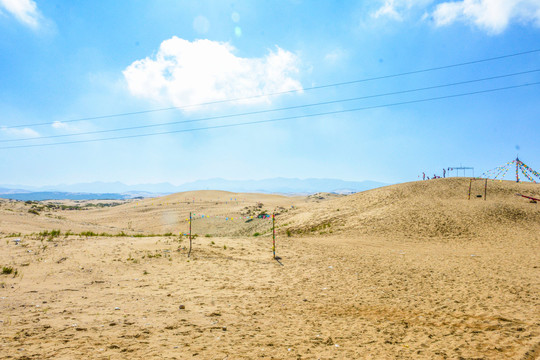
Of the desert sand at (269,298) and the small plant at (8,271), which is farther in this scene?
the small plant at (8,271)

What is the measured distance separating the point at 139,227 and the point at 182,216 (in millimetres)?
6660

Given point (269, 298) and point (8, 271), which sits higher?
point (8, 271)

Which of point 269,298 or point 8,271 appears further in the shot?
point 8,271

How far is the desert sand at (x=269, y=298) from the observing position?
5.95 meters

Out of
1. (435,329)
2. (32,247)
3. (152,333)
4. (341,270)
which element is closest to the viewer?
(152,333)

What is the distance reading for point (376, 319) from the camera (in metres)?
7.64

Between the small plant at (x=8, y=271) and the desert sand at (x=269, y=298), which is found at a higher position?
the small plant at (x=8, y=271)

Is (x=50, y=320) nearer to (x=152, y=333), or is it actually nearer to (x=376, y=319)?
(x=152, y=333)

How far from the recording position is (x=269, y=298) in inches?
358

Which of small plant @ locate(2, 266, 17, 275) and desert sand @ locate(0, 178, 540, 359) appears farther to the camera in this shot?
small plant @ locate(2, 266, 17, 275)

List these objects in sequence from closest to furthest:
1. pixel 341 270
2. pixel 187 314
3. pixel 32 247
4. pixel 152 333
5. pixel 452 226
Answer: pixel 152 333
pixel 187 314
pixel 341 270
pixel 32 247
pixel 452 226

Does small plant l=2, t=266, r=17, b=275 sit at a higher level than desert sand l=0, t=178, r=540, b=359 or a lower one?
higher

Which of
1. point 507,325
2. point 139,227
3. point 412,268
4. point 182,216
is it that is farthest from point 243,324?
point 182,216

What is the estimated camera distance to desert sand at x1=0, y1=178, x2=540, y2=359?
595cm
